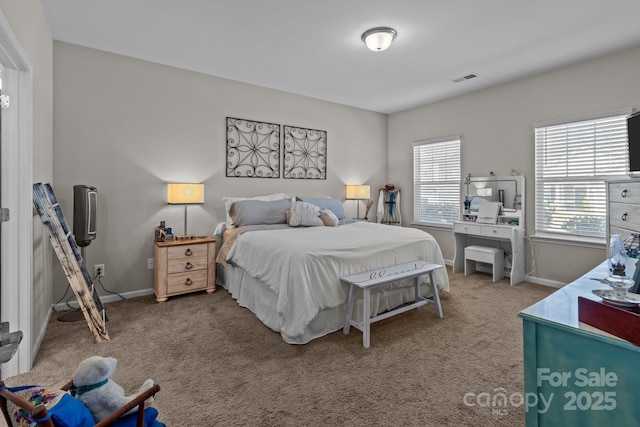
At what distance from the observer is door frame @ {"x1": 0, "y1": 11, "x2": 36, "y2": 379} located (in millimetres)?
1988

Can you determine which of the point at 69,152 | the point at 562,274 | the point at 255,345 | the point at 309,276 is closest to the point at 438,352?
the point at 309,276

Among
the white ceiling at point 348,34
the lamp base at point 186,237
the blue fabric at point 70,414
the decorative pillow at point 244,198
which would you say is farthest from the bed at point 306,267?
the white ceiling at point 348,34

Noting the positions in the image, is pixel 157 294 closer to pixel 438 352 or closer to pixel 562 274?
pixel 438 352

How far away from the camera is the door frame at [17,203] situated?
1.99 meters

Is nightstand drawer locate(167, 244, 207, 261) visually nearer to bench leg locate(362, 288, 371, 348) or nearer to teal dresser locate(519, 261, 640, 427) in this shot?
bench leg locate(362, 288, 371, 348)

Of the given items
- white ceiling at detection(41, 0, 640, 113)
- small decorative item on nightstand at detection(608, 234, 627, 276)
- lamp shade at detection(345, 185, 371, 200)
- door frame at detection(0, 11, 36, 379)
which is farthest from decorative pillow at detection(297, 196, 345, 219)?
small decorative item on nightstand at detection(608, 234, 627, 276)

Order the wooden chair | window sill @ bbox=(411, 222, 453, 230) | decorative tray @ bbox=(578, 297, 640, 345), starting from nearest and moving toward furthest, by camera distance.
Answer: the wooden chair < decorative tray @ bbox=(578, 297, 640, 345) < window sill @ bbox=(411, 222, 453, 230)

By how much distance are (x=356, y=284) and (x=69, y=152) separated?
3.18 m

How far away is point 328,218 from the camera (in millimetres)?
4066

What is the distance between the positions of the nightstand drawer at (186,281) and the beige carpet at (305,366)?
313 mm

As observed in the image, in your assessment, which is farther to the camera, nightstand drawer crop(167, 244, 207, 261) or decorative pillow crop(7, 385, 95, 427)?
nightstand drawer crop(167, 244, 207, 261)

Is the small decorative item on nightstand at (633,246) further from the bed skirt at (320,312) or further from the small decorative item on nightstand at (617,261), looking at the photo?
the bed skirt at (320,312)

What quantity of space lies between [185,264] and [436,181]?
13.4 ft

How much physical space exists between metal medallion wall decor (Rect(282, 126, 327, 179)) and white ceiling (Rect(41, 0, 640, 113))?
34.3 inches
